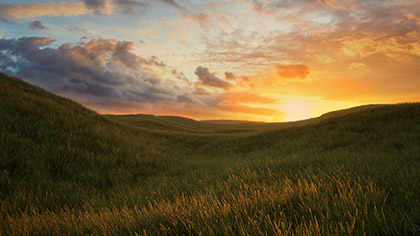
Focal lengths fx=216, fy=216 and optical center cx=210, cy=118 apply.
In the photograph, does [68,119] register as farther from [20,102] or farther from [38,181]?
[38,181]

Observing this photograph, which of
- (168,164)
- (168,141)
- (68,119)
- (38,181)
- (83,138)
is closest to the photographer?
(38,181)

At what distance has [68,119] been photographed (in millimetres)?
9625

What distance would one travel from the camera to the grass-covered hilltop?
1950 mm

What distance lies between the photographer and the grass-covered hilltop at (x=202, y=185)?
1.95 meters

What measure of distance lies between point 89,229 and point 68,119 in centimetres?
876

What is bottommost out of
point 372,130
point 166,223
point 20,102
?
point 166,223

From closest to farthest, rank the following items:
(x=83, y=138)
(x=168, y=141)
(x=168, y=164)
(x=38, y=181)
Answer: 1. (x=38, y=181)
2. (x=83, y=138)
3. (x=168, y=164)
4. (x=168, y=141)

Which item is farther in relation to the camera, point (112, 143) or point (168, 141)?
point (168, 141)

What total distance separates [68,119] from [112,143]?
7.67 feet

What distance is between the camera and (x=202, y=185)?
14.6 feet

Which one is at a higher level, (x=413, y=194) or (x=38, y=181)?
(x=413, y=194)

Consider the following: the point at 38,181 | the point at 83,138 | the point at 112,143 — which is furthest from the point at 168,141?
the point at 38,181

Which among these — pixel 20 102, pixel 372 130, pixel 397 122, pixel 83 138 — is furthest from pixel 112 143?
pixel 397 122

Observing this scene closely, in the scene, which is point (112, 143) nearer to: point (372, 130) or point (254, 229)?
point (254, 229)
